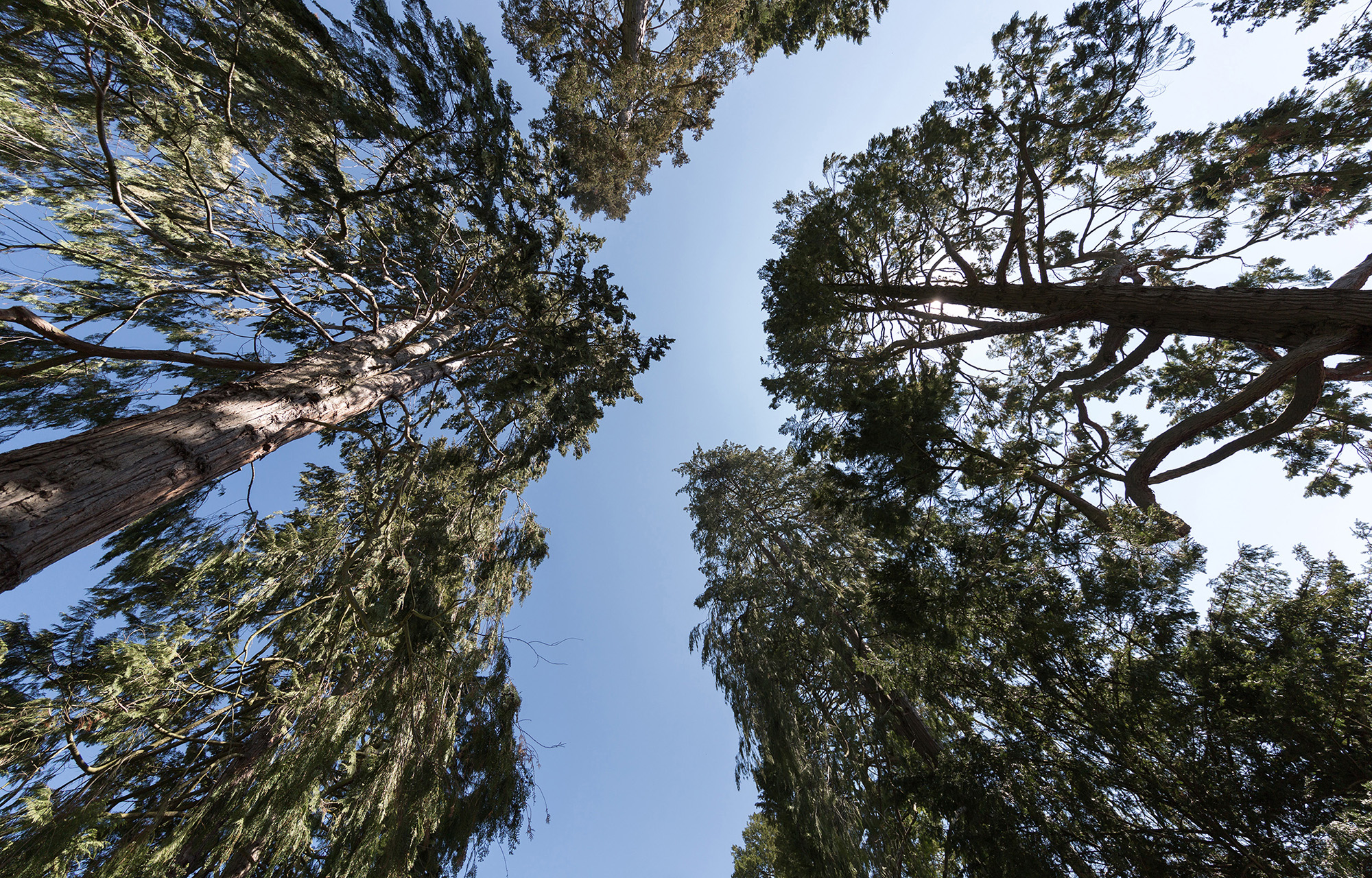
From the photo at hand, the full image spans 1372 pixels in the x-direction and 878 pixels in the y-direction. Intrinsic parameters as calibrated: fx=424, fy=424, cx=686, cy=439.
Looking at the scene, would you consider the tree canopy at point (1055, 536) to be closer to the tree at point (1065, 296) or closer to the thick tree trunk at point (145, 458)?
the tree at point (1065, 296)

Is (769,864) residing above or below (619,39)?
below

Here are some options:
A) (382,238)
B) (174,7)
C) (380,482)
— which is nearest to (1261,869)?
(380,482)

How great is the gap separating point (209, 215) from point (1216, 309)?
794 centimetres

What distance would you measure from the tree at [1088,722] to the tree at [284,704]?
12.7 feet

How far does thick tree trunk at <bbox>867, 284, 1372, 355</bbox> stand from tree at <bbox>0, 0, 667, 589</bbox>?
22.2 feet

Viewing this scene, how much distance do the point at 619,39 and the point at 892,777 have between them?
542 inches

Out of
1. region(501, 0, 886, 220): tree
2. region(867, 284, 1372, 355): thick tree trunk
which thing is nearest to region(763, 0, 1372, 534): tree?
region(867, 284, 1372, 355): thick tree trunk

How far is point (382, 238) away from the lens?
5844 millimetres

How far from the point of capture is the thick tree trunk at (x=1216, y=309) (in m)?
3.05

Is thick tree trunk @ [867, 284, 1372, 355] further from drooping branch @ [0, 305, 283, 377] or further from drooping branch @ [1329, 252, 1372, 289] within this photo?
drooping branch @ [0, 305, 283, 377]

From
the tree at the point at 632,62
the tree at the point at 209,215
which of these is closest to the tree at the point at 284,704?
the tree at the point at 209,215

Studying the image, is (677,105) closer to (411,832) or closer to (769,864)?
(411,832)

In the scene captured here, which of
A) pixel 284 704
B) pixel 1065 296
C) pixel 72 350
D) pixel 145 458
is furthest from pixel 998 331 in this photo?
pixel 284 704

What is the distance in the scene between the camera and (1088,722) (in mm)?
3082
